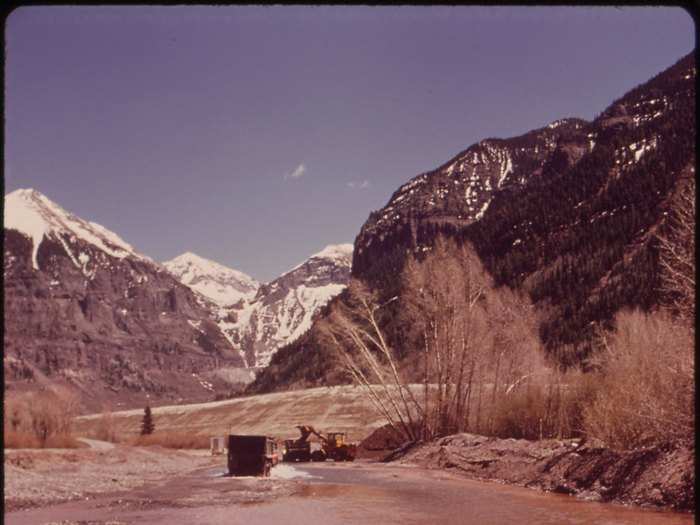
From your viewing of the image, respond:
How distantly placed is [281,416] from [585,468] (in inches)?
3670

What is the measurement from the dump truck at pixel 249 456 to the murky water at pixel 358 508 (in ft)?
30.5

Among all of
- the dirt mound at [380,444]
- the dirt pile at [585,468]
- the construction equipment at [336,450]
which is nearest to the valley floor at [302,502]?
the dirt pile at [585,468]

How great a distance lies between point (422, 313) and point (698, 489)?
130 ft

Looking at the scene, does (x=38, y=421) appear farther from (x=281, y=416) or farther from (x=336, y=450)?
(x=281, y=416)

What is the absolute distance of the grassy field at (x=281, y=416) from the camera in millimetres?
99875

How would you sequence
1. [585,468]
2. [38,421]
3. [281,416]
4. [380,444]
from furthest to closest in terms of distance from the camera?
1. [281,416]
2. [380,444]
3. [38,421]
4. [585,468]

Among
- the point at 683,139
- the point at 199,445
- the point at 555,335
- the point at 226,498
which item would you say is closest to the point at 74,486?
the point at 226,498

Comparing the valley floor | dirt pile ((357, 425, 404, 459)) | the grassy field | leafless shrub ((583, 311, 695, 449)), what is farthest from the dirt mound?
leafless shrub ((583, 311, 695, 449))

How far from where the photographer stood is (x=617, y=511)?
19.8 m

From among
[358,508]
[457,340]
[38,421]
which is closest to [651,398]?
[358,508]

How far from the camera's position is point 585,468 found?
25.8 m

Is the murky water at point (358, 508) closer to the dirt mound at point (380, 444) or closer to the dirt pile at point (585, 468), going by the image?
the dirt pile at point (585, 468)

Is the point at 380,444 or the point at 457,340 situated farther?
the point at 380,444

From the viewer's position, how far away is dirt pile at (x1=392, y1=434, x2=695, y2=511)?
65.9 ft
